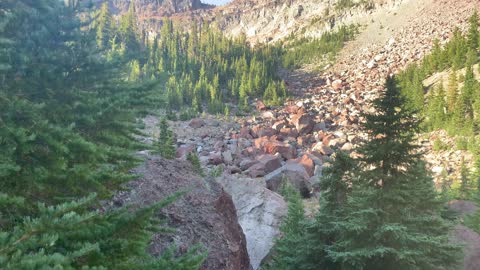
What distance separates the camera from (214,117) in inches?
2800

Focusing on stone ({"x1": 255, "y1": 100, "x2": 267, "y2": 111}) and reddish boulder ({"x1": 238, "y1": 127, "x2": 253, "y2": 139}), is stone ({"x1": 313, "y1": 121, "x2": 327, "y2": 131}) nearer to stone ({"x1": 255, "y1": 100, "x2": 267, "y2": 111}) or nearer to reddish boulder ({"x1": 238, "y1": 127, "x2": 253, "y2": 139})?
reddish boulder ({"x1": 238, "y1": 127, "x2": 253, "y2": 139})

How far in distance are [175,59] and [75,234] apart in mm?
101408

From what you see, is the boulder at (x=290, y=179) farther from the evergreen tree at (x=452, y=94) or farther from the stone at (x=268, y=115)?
the stone at (x=268, y=115)

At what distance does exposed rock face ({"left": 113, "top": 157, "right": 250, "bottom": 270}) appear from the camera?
9.72 metres

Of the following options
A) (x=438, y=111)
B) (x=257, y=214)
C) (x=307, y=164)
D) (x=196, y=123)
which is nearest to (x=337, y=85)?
(x=438, y=111)

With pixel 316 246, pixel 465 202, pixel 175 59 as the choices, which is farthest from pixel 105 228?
pixel 175 59

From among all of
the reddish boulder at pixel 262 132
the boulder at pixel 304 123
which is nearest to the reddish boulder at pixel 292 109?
the boulder at pixel 304 123

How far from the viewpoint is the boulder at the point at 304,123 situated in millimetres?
57000

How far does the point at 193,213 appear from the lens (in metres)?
10.8

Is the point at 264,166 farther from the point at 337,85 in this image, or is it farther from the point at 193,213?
the point at 337,85

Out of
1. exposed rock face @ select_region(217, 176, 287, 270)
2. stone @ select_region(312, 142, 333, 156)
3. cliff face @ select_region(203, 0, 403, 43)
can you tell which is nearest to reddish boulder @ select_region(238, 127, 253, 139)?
stone @ select_region(312, 142, 333, 156)

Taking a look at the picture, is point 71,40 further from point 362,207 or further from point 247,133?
point 247,133

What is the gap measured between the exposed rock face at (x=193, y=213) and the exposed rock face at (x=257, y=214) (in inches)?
264

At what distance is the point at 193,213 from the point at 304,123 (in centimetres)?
4821
